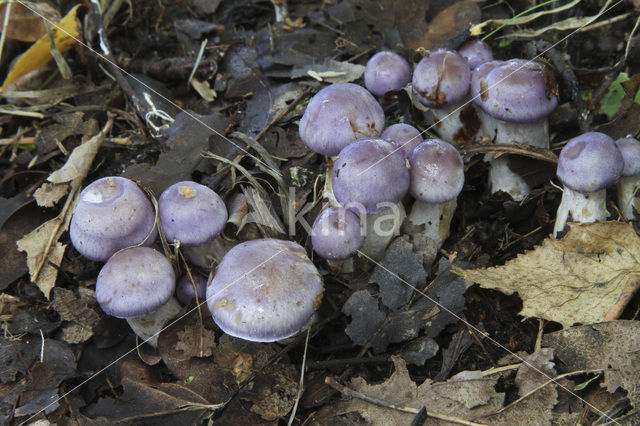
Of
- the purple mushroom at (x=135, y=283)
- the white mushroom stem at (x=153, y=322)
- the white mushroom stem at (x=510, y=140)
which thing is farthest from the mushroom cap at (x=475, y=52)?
the white mushroom stem at (x=153, y=322)

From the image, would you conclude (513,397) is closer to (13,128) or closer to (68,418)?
(68,418)

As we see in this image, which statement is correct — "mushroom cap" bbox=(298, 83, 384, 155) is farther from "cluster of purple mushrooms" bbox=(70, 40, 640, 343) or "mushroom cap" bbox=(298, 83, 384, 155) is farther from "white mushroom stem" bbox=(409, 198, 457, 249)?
"white mushroom stem" bbox=(409, 198, 457, 249)

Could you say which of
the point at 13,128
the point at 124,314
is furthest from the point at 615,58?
the point at 13,128

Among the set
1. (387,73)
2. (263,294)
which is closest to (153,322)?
(263,294)

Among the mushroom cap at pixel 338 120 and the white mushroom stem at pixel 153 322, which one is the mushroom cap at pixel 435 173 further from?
the white mushroom stem at pixel 153 322


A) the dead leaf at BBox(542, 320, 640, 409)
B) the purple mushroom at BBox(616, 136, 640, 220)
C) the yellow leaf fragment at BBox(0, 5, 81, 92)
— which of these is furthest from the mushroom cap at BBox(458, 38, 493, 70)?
the yellow leaf fragment at BBox(0, 5, 81, 92)

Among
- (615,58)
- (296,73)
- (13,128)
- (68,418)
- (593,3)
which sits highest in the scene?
(593,3)

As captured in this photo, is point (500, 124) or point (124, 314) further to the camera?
point (500, 124)
